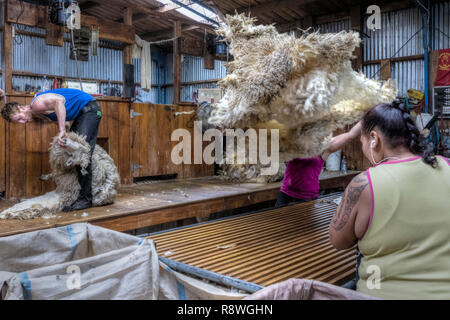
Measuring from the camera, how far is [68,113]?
365 cm

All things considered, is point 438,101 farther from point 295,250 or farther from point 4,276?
point 4,276

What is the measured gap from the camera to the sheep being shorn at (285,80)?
1.65 m

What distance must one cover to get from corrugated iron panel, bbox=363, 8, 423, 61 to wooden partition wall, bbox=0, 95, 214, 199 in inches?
152

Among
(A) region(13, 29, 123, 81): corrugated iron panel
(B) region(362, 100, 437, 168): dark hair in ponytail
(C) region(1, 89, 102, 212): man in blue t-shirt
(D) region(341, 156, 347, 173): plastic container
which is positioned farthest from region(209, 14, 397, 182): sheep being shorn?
(A) region(13, 29, 123, 81): corrugated iron panel

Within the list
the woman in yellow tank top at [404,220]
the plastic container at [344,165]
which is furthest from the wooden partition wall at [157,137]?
the woman in yellow tank top at [404,220]

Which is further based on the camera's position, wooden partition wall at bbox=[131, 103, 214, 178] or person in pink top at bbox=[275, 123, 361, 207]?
wooden partition wall at bbox=[131, 103, 214, 178]

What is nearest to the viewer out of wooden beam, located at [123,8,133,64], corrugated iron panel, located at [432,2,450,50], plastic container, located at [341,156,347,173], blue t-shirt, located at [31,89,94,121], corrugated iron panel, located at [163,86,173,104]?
blue t-shirt, located at [31,89,94,121]

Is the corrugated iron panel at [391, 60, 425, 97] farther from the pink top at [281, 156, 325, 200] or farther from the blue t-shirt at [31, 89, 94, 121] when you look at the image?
the blue t-shirt at [31, 89, 94, 121]

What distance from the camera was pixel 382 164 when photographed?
139 cm

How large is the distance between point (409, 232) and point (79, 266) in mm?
1199

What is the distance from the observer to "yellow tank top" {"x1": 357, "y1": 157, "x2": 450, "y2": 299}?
1265 mm

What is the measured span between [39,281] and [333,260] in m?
1.26

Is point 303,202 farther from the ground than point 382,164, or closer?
closer

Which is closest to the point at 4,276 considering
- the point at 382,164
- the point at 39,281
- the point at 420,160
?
the point at 39,281
